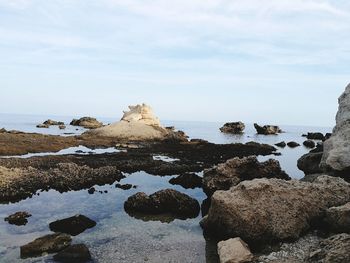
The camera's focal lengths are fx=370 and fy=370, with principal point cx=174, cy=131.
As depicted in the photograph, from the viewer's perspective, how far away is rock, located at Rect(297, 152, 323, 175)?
39588 millimetres

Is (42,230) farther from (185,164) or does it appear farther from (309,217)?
(185,164)

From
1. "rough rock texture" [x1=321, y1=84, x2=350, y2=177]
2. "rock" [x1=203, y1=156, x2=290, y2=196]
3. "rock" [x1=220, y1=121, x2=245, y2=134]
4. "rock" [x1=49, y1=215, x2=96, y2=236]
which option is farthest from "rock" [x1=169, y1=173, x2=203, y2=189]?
"rock" [x1=220, y1=121, x2=245, y2=134]

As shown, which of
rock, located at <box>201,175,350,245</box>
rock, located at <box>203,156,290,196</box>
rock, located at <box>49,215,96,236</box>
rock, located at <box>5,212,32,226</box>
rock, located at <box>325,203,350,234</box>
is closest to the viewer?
rock, located at <box>325,203,350,234</box>

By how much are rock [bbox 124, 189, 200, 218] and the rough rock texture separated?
486 inches

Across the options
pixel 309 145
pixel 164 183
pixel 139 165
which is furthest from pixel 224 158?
pixel 309 145

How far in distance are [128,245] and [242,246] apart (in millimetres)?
5831

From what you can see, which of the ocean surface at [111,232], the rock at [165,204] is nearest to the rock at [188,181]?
the ocean surface at [111,232]

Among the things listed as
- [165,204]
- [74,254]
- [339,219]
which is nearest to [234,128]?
[165,204]

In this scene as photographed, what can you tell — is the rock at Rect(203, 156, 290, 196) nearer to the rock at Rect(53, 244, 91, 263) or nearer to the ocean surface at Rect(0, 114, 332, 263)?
the ocean surface at Rect(0, 114, 332, 263)

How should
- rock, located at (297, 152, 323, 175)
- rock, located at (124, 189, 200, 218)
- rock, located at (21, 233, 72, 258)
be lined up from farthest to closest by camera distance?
rock, located at (297, 152, 323, 175)
rock, located at (124, 189, 200, 218)
rock, located at (21, 233, 72, 258)

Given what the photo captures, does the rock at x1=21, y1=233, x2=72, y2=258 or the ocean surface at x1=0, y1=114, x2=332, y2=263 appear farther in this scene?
the ocean surface at x1=0, y1=114, x2=332, y2=263

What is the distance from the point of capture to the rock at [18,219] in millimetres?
21891

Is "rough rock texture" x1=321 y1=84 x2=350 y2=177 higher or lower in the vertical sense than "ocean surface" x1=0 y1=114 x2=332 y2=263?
higher

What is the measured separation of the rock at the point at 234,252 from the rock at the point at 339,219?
520 cm
